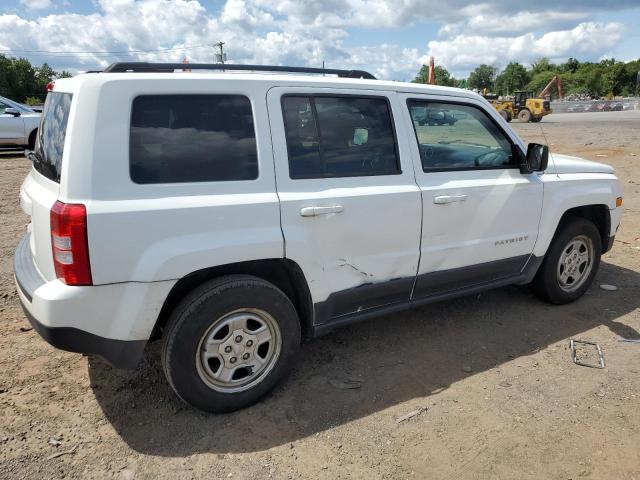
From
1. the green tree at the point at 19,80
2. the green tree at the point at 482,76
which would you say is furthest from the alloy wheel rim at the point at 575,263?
the green tree at the point at 482,76

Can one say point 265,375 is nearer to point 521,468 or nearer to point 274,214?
point 274,214

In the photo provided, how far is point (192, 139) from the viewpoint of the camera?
2.69 metres

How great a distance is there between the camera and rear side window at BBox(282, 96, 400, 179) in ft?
9.81

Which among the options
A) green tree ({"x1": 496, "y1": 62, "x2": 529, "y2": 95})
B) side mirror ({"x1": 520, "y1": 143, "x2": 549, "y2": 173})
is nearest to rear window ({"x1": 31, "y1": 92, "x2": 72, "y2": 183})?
side mirror ({"x1": 520, "y1": 143, "x2": 549, "y2": 173})

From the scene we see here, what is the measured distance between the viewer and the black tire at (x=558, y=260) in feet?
14.2

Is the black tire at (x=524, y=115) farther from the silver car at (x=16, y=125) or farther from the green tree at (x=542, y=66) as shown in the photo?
the green tree at (x=542, y=66)

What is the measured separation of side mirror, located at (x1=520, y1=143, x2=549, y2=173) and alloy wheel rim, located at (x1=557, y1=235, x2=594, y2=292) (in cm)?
91

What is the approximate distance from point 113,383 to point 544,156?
3457 mm

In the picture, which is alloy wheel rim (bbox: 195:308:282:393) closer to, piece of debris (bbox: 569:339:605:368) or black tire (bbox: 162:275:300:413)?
black tire (bbox: 162:275:300:413)

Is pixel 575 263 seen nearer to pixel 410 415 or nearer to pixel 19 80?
pixel 410 415

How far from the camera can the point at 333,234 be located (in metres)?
3.06

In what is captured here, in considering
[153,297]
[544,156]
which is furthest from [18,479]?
[544,156]

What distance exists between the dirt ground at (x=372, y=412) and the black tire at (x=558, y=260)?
31 centimetres

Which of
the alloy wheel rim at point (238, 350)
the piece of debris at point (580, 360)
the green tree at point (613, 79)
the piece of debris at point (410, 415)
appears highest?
the green tree at point (613, 79)
